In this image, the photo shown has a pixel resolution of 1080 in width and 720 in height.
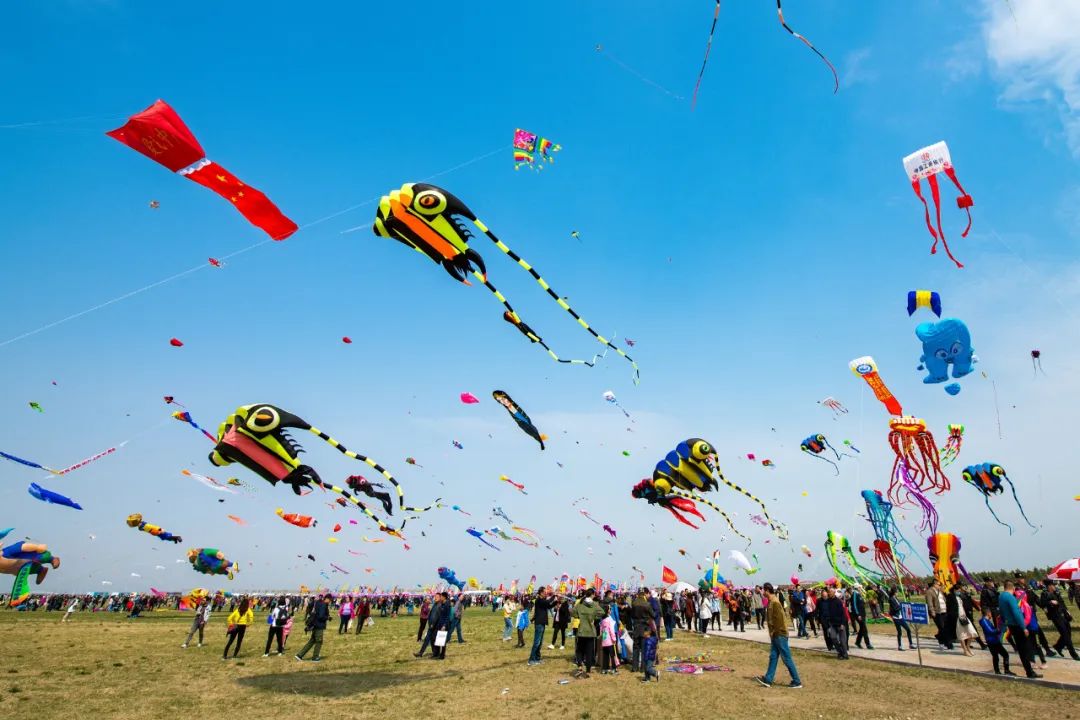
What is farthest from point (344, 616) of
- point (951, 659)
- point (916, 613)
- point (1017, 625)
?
point (1017, 625)

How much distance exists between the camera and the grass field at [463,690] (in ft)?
30.2

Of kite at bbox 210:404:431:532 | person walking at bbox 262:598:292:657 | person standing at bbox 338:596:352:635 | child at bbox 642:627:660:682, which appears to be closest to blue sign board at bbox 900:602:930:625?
child at bbox 642:627:660:682

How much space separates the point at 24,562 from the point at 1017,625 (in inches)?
1731

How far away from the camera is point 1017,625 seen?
10875mm

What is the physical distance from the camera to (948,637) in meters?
16.0

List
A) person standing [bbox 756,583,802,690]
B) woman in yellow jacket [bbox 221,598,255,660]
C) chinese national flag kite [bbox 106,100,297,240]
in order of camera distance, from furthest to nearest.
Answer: woman in yellow jacket [bbox 221,598,255,660] < person standing [bbox 756,583,802,690] < chinese national flag kite [bbox 106,100,297,240]

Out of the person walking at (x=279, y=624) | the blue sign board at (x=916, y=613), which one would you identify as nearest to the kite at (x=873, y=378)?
the blue sign board at (x=916, y=613)

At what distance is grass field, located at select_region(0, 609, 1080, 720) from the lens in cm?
920

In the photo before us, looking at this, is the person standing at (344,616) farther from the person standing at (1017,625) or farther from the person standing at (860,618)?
the person standing at (1017,625)

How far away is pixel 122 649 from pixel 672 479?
2029cm

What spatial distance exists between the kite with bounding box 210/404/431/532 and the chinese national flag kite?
3.89 meters

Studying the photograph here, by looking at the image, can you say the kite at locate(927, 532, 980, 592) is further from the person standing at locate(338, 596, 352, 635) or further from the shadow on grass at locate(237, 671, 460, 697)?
the person standing at locate(338, 596, 352, 635)

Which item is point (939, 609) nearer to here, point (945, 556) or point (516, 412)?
point (945, 556)

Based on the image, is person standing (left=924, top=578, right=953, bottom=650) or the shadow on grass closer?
the shadow on grass
